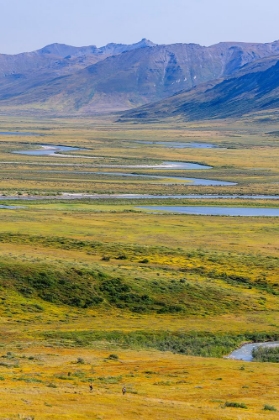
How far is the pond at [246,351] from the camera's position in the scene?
2019 inches

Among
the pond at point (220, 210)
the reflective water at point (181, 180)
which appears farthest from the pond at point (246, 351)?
the reflective water at point (181, 180)

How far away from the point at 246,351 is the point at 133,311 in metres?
13.5

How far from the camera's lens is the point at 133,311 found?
64062 mm

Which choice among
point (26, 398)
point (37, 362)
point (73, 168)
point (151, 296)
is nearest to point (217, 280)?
point (151, 296)

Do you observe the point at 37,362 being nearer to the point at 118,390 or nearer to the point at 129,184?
the point at 118,390

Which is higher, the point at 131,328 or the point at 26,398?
the point at 26,398

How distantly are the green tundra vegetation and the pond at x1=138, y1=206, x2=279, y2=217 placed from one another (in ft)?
11.7

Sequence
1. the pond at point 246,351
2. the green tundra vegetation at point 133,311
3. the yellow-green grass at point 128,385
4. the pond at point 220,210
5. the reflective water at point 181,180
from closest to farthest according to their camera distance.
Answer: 1. the yellow-green grass at point 128,385
2. the green tundra vegetation at point 133,311
3. the pond at point 246,351
4. the pond at point 220,210
5. the reflective water at point 181,180

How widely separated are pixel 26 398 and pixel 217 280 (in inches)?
1643

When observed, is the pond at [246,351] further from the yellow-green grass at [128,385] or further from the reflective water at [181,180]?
the reflective water at [181,180]

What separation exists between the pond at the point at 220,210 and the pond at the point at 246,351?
6610 centimetres

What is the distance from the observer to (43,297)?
65.1m

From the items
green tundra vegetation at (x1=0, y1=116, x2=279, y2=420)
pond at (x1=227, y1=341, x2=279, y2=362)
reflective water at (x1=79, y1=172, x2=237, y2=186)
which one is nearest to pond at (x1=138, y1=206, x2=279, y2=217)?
green tundra vegetation at (x1=0, y1=116, x2=279, y2=420)

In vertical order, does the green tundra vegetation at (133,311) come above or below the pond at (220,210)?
above
